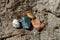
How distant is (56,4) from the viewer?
139 cm

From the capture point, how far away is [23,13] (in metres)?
1.64

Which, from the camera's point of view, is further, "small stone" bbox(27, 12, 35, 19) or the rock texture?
"small stone" bbox(27, 12, 35, 19)

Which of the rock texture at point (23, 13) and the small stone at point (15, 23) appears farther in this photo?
the small stone at point (15, 23)

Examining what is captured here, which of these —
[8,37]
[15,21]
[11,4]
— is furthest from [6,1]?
[8,37]

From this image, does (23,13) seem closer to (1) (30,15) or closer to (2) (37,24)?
(1) (30,15)

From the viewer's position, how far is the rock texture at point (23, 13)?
149 centimetres

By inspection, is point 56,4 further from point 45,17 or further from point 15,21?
Result: point 15,21

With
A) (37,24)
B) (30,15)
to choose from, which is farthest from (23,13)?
(37,24)

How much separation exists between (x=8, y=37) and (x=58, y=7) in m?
0.51

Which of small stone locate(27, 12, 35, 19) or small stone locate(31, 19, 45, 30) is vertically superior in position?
small stone locate(27, 12, 35, 19)

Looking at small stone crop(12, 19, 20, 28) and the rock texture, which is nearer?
the rock texture

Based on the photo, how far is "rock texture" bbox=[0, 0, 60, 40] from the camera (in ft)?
4.88

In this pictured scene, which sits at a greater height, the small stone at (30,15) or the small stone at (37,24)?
the small stone at (30,15)

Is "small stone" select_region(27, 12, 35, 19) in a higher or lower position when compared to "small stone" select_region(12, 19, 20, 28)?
higher
